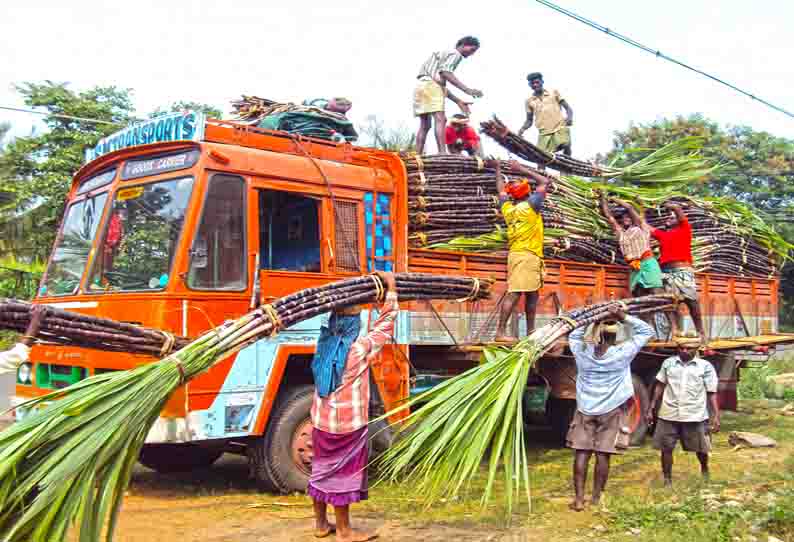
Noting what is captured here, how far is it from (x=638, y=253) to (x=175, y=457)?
16.7ft

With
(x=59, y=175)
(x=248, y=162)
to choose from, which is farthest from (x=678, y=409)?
(x=59, y=175)

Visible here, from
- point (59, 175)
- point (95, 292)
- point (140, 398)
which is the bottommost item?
point (140, 398)

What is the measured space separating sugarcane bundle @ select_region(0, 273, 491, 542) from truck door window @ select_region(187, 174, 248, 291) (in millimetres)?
1591

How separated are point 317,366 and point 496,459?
4.09ft

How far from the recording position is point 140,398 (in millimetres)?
3900

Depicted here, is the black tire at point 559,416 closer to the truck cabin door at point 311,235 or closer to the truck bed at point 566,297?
the truck bed at point 566,297

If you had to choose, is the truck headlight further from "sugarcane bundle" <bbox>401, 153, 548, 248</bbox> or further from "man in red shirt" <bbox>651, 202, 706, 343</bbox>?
"man in red shirt" <bbox>651, 202, 706, 343</bbox>

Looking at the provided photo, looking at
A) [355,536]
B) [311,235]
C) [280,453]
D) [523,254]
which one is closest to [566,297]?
[523,254]

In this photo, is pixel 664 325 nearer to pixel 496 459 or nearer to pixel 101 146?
pixel 496 459

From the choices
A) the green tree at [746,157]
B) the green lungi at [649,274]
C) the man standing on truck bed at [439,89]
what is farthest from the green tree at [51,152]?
the green tree at [746,157]

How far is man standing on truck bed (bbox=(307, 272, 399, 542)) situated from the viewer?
16.3 ft

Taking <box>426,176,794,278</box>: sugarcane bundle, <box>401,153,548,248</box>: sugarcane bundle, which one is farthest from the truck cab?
<box>426,176,794,278</box>: sugarcane bundle

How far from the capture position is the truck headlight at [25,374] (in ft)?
21.5

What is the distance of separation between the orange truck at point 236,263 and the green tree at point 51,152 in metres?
9.97
